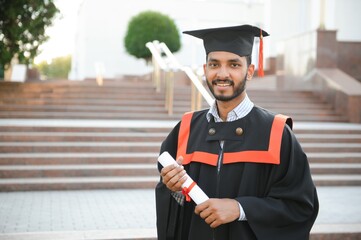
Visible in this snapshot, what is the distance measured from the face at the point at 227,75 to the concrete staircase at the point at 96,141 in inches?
220

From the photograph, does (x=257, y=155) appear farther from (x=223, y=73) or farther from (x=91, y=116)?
(x=91, y=116)

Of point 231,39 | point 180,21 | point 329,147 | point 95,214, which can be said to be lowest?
point 95,214

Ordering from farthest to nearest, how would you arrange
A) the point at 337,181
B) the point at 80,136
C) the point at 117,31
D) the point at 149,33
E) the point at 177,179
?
1. the point at 117,31
2. the point at 149,33
3. the point at 80,136
4. the point at 337,181
5. the point at 177,179

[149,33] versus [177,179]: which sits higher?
[149,33]

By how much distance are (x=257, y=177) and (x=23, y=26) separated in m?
12.2

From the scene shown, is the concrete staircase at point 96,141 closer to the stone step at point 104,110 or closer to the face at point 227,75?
the stone step at point 104,110

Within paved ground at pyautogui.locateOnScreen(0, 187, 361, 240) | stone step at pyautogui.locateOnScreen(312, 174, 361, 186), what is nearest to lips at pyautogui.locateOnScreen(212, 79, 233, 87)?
paved ground at pyautogui.locateOnScreen(0, 187, 361, 240)

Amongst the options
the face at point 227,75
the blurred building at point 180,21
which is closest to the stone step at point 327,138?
the face at point 227,75

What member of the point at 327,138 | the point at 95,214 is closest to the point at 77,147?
the point at 95,214

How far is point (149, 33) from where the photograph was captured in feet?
64.9

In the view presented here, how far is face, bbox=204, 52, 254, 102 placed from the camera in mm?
2734

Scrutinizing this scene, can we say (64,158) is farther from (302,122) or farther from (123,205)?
(302,122)

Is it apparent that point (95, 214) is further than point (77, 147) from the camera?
No

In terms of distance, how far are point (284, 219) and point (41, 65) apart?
7542 centimetres
